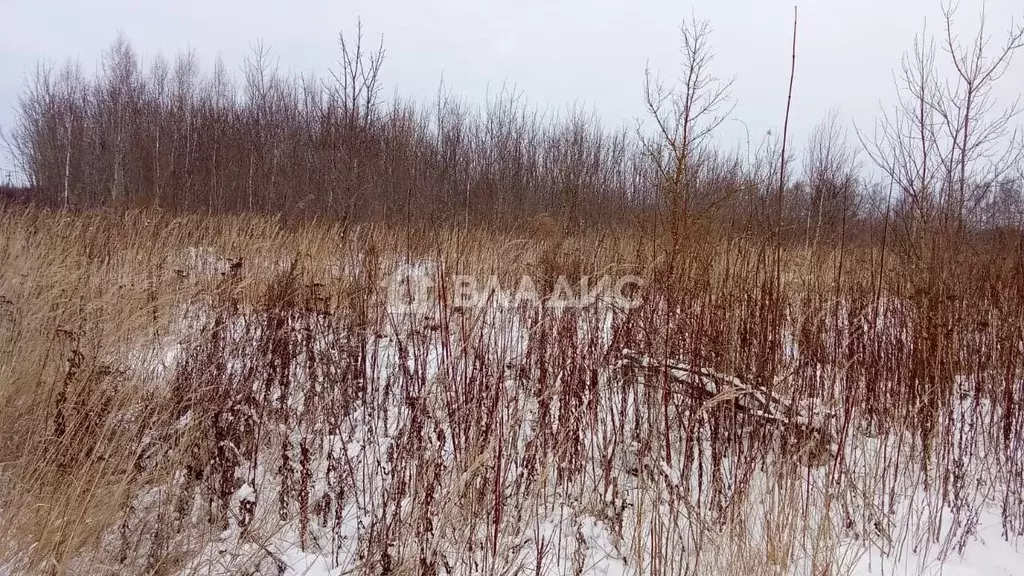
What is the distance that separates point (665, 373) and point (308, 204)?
1017cm

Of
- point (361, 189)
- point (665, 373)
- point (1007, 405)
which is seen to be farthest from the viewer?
point (361, 189)

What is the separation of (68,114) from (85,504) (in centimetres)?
2268

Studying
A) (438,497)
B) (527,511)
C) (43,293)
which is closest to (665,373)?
(527,511)

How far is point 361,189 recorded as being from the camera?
8.62 metres

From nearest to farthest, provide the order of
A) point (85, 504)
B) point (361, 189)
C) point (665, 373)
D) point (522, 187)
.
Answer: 1. point (85, 504)
2. point (665, 373)
3. point (361, 189)
4. point (522, 187)

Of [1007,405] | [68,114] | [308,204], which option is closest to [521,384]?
[1007,405]

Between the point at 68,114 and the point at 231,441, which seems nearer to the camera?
the point at 231,441

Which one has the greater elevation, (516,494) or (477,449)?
(477,449)

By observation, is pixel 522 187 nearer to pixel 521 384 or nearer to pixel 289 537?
pixel 521 384

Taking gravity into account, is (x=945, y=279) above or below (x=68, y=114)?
below

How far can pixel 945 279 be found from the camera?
134 inches

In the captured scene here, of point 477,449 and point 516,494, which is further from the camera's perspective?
point 516,494

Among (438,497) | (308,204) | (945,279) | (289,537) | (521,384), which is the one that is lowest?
(289,537)

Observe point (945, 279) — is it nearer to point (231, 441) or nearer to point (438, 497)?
point (438, 497)
